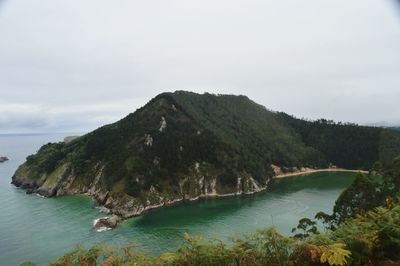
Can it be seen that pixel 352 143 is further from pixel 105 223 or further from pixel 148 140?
pixel 105 223

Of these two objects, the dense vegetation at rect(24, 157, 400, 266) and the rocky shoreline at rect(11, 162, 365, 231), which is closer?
the dense vegetation at rect(24, 157, 400, 266)

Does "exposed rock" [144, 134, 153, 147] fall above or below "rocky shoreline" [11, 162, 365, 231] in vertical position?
above

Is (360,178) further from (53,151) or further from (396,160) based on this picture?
(53,151)

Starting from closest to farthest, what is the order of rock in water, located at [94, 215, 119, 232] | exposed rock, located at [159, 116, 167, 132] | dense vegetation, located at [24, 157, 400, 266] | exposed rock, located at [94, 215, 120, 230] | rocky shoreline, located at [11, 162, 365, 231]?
dense vegetation, located at [24, 157, 400, 266] < rock in water, located at [94, 215, 119, 232] < exposed rock, located at [94, 215, 120, 230] < rocky shoreline, located at [11, 162, 365, 231] < exposed rock, located at [159, 116, 167, 132]

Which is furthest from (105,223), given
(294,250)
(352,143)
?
(352,143)

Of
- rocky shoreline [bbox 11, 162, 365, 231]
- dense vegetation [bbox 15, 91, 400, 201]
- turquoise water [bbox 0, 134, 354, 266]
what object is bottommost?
turquoise water [bbox 0, 134, 354, 266]

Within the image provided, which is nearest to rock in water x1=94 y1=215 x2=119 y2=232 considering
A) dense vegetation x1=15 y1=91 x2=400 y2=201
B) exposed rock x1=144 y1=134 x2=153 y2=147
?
dense vegetation x1=15 y1=91 x2=400 y2=201

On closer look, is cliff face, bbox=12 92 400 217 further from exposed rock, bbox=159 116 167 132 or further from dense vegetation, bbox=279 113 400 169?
dense vegetation, bbox=279 113 400 169

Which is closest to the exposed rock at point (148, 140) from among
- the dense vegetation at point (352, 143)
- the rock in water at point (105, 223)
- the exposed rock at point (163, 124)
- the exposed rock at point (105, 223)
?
the exposed rock at point (163, 124)

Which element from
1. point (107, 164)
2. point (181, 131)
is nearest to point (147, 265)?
point (107, 164)
